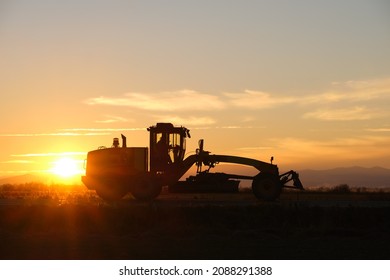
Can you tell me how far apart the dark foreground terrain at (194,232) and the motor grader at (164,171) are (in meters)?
6.95

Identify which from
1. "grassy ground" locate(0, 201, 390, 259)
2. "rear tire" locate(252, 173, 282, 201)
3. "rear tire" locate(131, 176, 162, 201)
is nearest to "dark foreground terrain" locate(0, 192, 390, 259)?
"grassy ground" locate(0, 201, 390, 259)

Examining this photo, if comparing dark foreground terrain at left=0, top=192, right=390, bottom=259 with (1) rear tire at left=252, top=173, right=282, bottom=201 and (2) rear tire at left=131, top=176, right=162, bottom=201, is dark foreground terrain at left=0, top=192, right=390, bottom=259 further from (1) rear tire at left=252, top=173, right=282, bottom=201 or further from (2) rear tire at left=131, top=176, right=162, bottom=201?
(1) rear tire at left=252, top=173, right=282, bottom=201

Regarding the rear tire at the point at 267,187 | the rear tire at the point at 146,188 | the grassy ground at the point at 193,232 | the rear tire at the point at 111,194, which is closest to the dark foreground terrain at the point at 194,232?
the grassy ground at the point at 193,232

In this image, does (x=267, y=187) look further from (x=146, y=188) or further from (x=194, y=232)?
(x=194, y=232)

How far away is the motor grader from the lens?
36188mm

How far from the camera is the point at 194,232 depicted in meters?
24.8

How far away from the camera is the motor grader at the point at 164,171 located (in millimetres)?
36188

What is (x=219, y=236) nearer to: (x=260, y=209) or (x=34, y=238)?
(x=260, y=209)

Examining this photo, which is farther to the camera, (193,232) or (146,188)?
(146,188)

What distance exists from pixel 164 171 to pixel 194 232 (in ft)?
39.6

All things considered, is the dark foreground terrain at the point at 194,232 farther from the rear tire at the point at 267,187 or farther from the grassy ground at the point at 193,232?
the rear tire at the point at 267,187

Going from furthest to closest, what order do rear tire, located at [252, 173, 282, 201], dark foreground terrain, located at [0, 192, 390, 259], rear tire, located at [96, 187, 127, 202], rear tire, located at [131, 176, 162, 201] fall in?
rear tire, located at [96, 187, 127, 202], rear tire, located at [131, 176, 162, 201], rear tire, located at [252, 173, 282, 201], dark foreground terrain, located at [0, 192, 390, 259]

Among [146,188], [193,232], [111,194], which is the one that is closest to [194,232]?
[193,232]

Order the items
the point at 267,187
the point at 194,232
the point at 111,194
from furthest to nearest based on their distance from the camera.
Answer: the point at 111,194 → the point at 267,187 → the point at 194,232
